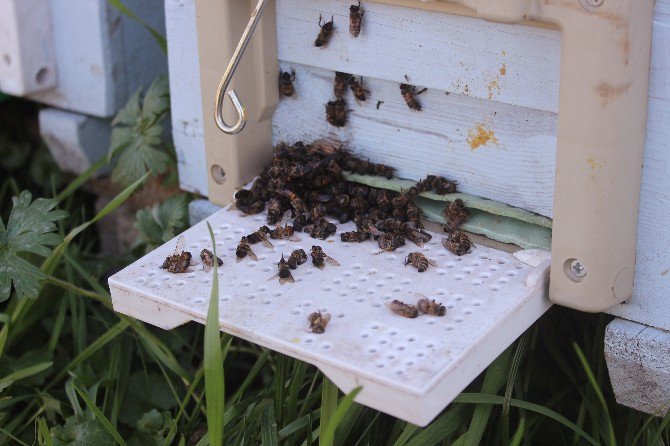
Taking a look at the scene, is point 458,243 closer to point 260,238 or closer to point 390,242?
point 390,242

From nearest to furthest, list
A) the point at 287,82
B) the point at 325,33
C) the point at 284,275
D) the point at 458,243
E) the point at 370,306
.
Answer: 1. the point at 370,306
2. the point at 284,275
3. the point at 458,243
4. the point at 325,33
5. the point at 287,82

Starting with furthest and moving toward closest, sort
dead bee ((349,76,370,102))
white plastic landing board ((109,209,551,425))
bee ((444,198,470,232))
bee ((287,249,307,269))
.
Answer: dead bee ((349,76,370,102))
bee ((444,198,470,232))
bee ((287,249,307,269))
white plastic landing board ((109,209,551,425))

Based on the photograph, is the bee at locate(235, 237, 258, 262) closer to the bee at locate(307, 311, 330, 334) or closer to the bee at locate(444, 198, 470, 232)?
the bee at locate(307, 311, 330, 334)

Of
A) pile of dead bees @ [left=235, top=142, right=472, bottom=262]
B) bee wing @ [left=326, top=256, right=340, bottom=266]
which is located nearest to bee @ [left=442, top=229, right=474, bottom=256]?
pile of dead bees @ [left=235, top=142, right=472, bottom=262]

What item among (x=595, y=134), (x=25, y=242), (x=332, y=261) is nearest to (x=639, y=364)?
(x=595, y=134)

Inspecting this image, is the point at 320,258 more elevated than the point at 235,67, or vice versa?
the point at 235,67

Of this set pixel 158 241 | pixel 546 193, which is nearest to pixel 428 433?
pixel 546 193

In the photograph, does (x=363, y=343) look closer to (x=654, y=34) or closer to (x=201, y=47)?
(x=654, y=34)
